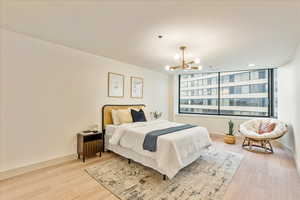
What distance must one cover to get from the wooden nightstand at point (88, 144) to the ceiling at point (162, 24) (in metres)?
1.99

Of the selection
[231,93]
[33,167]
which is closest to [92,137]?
[33,167]

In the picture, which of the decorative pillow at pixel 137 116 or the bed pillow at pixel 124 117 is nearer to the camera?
the bed pillow at pixel 124 117

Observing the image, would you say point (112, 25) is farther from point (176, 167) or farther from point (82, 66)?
point (176, 167)

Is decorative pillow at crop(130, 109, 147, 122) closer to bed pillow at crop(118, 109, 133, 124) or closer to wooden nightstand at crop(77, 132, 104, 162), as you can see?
bed pillow at crop(118, 109, 133, 124)

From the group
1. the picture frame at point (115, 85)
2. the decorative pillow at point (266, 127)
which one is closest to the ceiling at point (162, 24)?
the picture frame at point (115, 85)

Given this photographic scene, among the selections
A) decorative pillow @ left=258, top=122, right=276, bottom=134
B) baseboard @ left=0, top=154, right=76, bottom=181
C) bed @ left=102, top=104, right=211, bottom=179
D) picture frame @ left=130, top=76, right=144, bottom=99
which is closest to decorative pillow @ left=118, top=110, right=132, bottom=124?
bed @ left=102, top=104, right=211, bottom=179

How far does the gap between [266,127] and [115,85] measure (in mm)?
4492

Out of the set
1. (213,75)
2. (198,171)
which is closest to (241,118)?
(213,75)

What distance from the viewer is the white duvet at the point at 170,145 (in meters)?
2.36

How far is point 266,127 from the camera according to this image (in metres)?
4.12

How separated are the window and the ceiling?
1891 mm

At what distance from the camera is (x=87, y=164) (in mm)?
3045

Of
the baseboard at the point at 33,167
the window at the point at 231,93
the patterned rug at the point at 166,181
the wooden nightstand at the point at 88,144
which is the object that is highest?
the window at the point at 231,93

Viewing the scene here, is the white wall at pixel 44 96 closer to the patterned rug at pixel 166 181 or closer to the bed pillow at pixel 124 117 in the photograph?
the bed pillow at pixel 124 117
